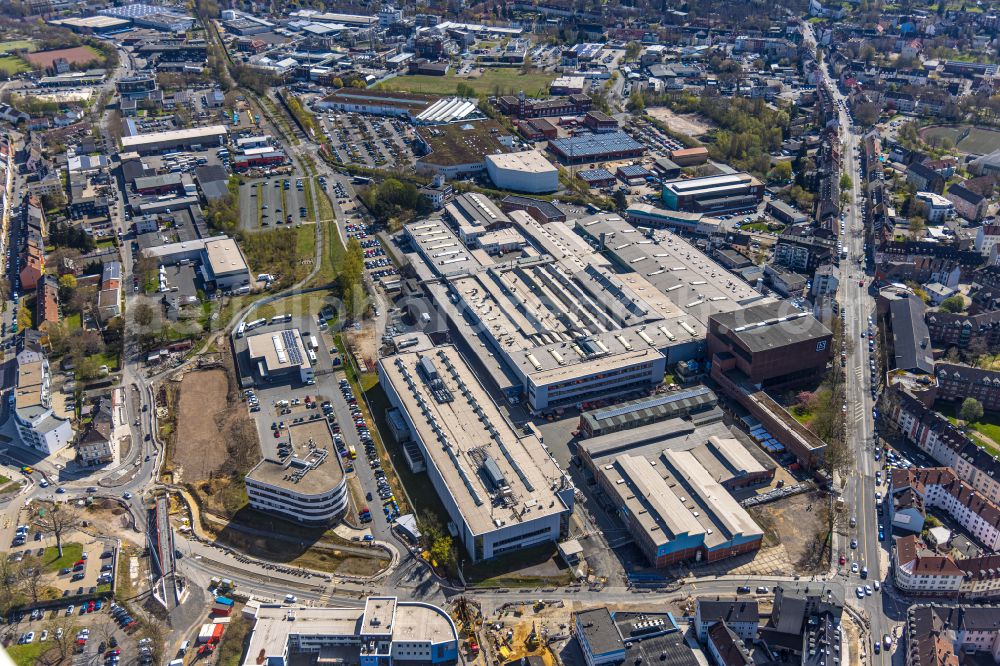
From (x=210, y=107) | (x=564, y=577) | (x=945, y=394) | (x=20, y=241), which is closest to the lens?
(x=564, y=577)

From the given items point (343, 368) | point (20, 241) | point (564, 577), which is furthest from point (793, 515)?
point (20, 241)

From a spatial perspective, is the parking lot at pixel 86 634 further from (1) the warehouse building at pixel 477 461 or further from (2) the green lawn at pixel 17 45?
(2) the green lawn at pixel 17 45

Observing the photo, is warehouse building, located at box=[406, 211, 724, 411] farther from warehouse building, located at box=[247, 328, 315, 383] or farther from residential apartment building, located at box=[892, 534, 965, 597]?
residential apartment building, located at box=[892, 534, 965, 597]

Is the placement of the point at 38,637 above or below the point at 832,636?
below

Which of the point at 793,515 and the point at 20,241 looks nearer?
the point at 793,515

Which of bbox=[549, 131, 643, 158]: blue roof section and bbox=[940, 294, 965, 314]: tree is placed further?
bbox=[549, 131, 643, 158]: blue roof section

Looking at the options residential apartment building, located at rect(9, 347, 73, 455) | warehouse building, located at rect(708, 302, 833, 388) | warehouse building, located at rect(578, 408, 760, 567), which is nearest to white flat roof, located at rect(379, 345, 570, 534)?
warehouse building, located at rect(578, 408, 760, 567)

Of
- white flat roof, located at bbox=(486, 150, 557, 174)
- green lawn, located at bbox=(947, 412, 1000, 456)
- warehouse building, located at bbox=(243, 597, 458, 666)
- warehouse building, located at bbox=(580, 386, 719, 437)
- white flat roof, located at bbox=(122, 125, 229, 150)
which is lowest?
warehouse building, located at bbox=(243, 597, 458, 666)

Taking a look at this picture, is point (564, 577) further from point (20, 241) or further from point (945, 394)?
point (20, 241)
